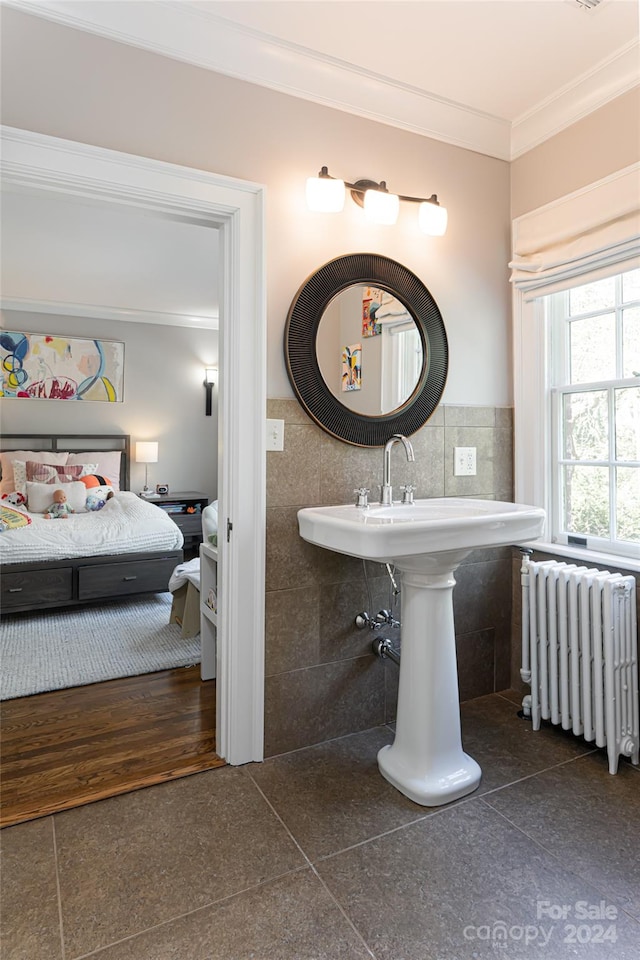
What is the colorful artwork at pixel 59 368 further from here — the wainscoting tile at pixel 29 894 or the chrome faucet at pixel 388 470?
the wainscoting tile at pixel 29 894

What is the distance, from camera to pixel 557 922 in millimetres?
1354

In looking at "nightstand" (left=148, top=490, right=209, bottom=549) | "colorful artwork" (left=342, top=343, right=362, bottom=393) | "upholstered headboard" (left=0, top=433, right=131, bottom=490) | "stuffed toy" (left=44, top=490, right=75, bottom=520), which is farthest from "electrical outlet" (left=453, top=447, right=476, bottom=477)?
"upholstered headboard" (left=0, top=433, right=131, bottom=490)

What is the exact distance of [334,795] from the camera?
6.11 ft

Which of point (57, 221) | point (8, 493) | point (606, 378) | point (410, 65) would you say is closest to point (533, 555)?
Result: point (606, 378)

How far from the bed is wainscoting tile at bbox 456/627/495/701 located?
251 centimetres

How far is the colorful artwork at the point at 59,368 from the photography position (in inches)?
205

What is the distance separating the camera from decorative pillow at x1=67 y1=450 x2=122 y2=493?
5461 millimetres

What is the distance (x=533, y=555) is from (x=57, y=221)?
3422 mm

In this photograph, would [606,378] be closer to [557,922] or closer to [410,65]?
[410,65]

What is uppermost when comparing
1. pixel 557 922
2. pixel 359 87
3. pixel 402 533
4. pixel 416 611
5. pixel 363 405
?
pixel 359 87

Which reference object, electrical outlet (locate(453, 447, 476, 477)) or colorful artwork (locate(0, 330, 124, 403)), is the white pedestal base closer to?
electrical outlet (locate(453, 447, 476, 477))

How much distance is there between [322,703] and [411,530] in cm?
97

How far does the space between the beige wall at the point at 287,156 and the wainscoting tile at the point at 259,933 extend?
1.55 meters

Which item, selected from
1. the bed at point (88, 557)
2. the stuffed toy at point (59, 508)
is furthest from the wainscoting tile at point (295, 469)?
the stuffed toy at point (59, 508)
